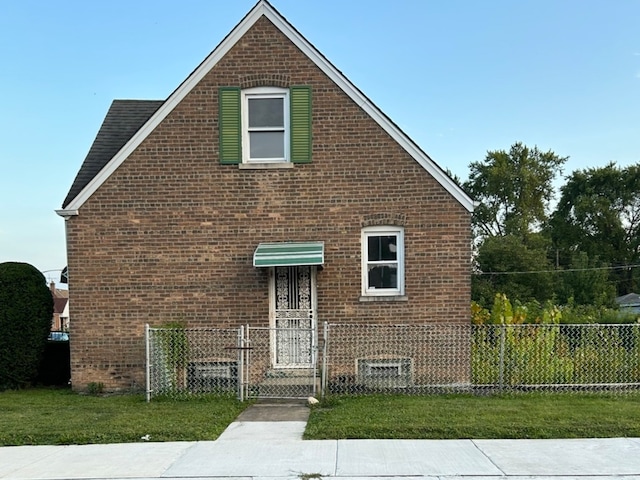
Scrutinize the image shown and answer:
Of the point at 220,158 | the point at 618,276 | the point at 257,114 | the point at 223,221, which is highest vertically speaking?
the point at 257,114

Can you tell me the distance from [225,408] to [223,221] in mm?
3925

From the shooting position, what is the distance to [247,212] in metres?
10.9

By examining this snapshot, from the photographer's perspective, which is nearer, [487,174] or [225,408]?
[225,408]

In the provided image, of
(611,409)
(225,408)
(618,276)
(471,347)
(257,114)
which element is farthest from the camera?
(618,276)

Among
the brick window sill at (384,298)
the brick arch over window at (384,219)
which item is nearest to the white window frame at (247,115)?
the brick arch over window at (384,219)

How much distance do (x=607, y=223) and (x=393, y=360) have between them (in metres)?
55.1

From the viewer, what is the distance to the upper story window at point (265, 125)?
35.7ft

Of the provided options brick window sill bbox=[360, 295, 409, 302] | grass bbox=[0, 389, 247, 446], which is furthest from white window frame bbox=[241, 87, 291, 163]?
grass bbox=[0, 389, 247, 446]

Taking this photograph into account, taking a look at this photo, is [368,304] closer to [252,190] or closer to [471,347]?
[471,347]

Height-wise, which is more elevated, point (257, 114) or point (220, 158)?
point (257, 114)

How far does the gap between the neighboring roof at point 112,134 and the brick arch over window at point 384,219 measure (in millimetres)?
5160

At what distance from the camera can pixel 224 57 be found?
10945 mm

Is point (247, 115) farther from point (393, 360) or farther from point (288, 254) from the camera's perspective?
point (393, 360)

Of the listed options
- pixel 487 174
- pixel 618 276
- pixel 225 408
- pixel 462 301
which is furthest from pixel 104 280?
pixel 618 276
